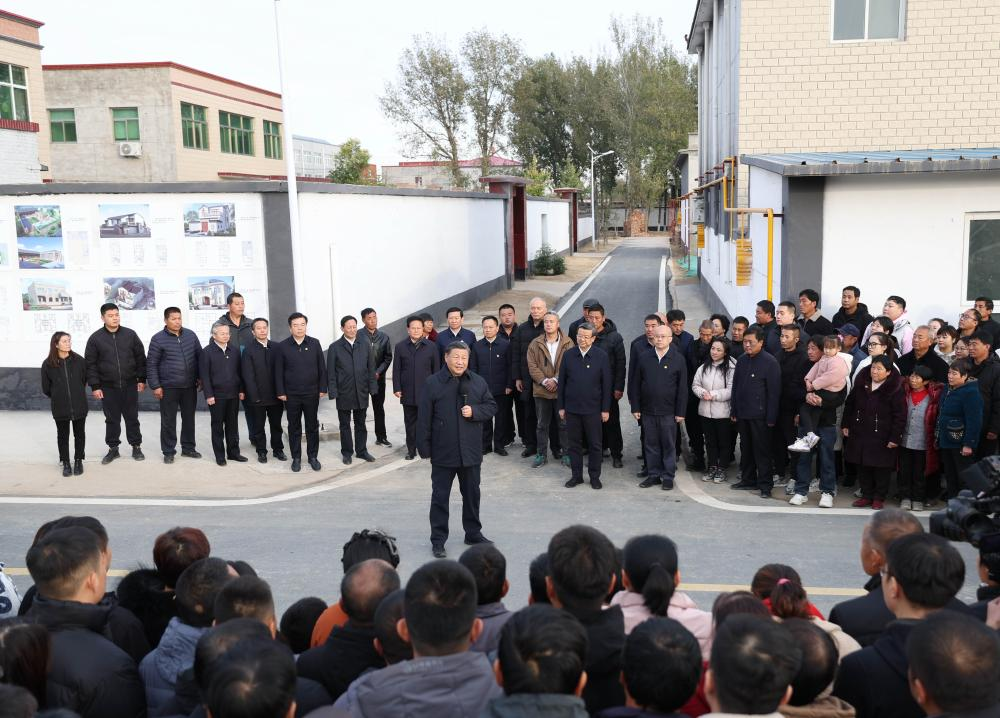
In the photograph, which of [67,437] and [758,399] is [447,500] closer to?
[758,399]

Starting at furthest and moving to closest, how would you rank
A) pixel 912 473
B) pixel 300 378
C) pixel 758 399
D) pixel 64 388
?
pixel 300 378
pixel 64 388
pixel 758 399
pixel 912 473

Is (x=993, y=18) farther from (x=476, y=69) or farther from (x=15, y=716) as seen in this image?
(x=476, y=69)

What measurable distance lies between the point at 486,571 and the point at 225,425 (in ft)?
26.7

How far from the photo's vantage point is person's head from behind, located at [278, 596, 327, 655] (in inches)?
183

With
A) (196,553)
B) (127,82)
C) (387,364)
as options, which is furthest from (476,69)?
(196,553)

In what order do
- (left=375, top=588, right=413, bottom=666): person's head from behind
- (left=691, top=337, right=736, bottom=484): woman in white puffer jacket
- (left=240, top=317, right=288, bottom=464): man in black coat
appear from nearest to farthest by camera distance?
(left=375, top=588, right=413, bottom=666): person's head from behind → (left=691, top=337, right=736, bottom=484): woman in white puffer jacket → (left=240, top=317, right=288, bottom=464): man in black coat

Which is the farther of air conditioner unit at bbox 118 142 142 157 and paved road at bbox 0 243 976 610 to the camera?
air conditioner unit at bbox 118 142 142 157

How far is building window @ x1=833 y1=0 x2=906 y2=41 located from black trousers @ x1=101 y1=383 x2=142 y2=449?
491 inches

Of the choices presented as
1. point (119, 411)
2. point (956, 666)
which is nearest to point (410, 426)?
point (119, 411)

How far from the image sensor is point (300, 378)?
11359mm

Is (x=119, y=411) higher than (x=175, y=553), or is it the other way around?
(x=175, y=553)

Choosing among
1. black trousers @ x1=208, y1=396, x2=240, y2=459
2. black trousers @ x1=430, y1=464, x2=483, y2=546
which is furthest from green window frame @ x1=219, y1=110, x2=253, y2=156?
black trousers @ x1=430, y1=464, x2=483, y2=546

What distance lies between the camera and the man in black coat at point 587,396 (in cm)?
1040

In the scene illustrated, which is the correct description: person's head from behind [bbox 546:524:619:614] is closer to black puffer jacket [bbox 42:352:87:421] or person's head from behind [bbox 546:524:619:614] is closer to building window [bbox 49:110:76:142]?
black puffer jacket [bbox 42:352:87:421]
